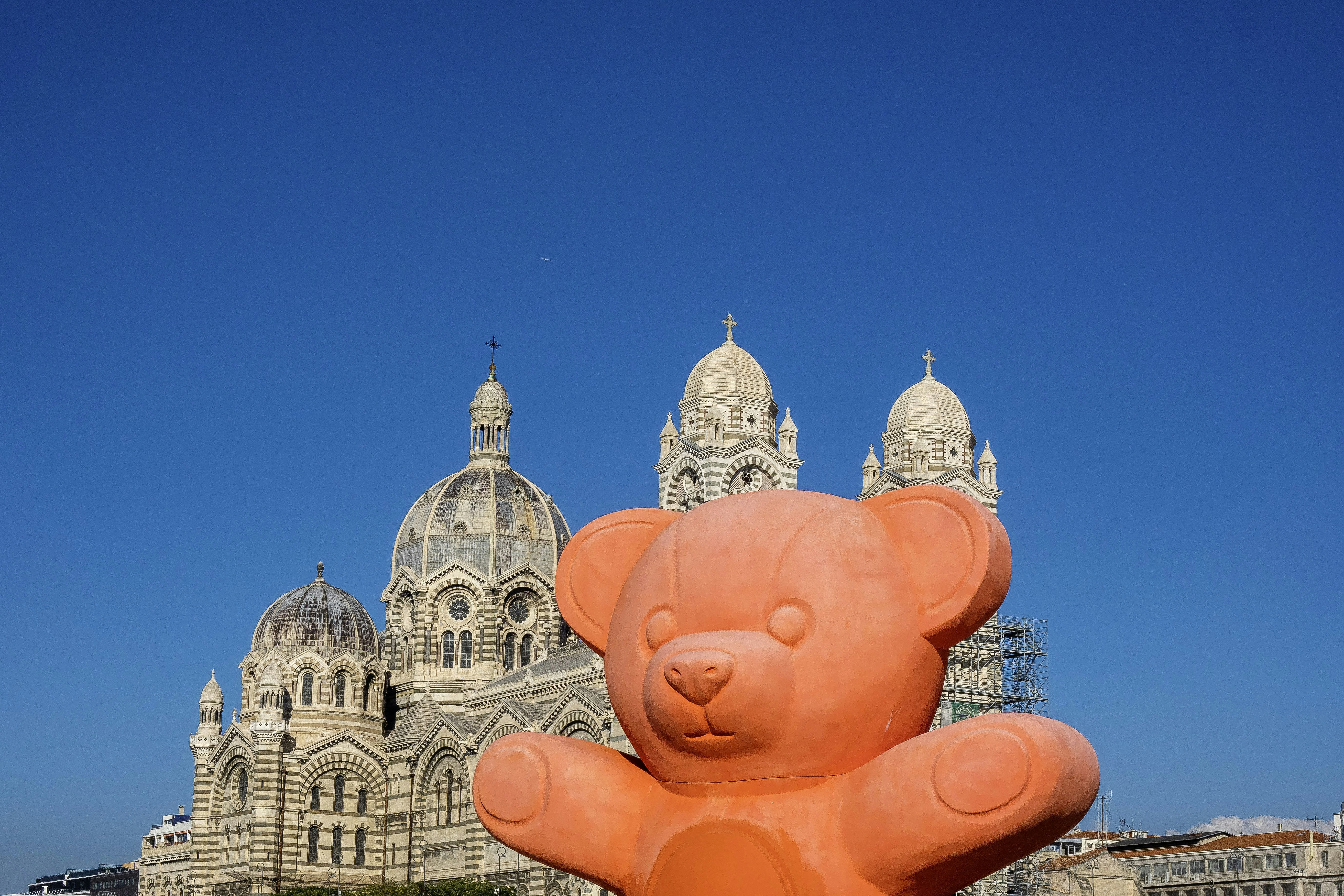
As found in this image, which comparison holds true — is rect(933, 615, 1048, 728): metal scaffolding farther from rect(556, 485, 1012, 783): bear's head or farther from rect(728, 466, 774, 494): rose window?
rect(556, 485, 1012, 783): bear's head

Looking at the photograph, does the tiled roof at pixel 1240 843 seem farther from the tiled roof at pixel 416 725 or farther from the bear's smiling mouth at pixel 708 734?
the bear's smiling mouth at pixel 708 734

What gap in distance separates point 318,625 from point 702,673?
173ft

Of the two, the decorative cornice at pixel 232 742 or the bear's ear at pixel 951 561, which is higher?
the decorative cornice at pixel 232 742

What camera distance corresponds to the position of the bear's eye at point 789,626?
40.8 ft

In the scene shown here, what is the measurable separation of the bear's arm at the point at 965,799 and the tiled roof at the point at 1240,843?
5935 cm

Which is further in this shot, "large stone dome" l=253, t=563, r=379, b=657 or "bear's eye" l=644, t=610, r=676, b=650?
"large stone dome" l=253, t=563, r=379, b=657

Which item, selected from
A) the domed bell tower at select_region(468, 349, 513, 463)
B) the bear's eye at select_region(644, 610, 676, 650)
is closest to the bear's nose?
the bear's eye at select_region(644, 610, 676, 650)

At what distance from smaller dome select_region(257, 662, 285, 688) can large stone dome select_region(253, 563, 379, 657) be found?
4.52 ft

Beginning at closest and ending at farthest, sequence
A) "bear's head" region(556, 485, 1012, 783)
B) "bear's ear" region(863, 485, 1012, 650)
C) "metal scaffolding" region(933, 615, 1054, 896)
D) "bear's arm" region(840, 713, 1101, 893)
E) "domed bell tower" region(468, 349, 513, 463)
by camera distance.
A: "bear's arm" region(840, 713, 1101, 893) → "bear's head" region(556, 485, 1012, 783) → "bear's ear" region(863, 485, 1012, 650) → "metal scaffolding" region(933, 615, 1054, 896) → "domed bell tower" region(468, 349, 513, 463)

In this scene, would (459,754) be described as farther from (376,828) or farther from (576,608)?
(576,608)

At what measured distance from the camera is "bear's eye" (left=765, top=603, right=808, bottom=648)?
40.8ft

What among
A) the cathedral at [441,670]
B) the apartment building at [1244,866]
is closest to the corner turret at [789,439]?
the cathedral at [441,670]

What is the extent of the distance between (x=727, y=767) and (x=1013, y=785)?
7.83 feet

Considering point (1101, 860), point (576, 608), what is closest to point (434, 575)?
point (1101, 860)
